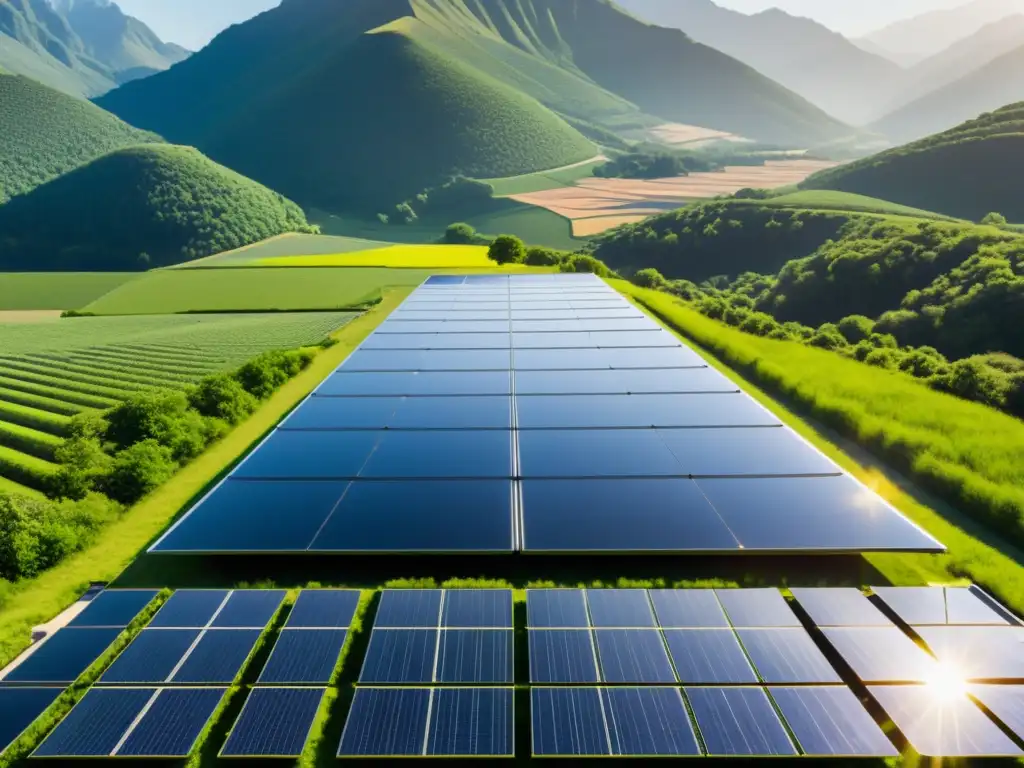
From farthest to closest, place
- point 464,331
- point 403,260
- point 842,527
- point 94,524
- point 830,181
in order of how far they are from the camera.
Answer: point 830,181 < point 403,260 < point 464,331 < point 94,524 < point 842,527

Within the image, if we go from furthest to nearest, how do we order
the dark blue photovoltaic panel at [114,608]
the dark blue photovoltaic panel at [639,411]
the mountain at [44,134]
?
1. the mountain at [44,134]
2. the dark blue photovoltaic panel at [639,411]
3. the dark blue photovoltaic panel at [114,608]

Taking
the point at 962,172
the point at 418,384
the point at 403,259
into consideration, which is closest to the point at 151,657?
the point at 418,384

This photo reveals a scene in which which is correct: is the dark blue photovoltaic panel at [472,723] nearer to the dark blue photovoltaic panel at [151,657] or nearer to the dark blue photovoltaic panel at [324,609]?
the dark blue photovoltaic panel at [324,609]

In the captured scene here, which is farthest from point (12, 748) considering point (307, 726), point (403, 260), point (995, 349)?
point (403, 260)

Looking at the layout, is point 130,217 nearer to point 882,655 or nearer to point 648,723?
point 648,723

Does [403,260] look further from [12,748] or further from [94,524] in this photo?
[12,748]

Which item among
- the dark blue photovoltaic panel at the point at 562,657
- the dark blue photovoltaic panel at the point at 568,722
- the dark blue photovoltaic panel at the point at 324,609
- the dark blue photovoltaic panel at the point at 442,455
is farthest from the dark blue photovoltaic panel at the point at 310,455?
the dark blue photovoltaic panel at the point at 568,722

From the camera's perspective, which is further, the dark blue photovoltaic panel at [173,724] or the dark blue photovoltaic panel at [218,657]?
the dark blue photovoltaic panel at [218,657]
